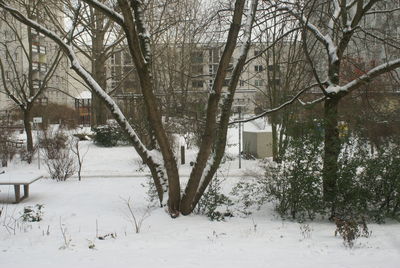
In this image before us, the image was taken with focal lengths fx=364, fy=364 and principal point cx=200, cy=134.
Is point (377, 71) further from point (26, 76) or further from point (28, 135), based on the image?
point (26, 76)

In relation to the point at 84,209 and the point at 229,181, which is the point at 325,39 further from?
the point at 84,209

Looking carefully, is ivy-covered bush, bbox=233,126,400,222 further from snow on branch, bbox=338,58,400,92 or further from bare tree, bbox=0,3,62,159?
bare tree, bbox=0,3,62,159

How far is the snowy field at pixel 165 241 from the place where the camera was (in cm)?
395

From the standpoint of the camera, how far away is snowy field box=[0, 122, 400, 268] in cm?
395

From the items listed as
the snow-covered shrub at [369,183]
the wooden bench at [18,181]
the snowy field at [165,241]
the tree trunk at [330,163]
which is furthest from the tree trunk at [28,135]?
the snow-covered shrub at [369,183]

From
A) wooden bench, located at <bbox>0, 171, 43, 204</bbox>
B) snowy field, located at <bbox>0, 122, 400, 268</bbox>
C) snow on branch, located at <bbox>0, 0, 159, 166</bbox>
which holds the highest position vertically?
snow on branch, located at <bbox>0, 0, 159, 166</bbox>

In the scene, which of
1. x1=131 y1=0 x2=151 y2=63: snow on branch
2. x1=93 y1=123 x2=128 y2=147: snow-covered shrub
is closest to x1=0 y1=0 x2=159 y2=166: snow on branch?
x1=131 y1=0 x2=151 y2=63: snow on branch

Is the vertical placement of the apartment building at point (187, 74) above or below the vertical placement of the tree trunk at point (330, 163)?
above

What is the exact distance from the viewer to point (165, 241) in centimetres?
477

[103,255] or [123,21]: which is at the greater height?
[123,21]

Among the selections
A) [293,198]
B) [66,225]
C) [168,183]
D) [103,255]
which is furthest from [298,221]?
[66,225]

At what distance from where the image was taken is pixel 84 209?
21.6 ft

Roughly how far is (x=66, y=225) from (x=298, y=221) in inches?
145

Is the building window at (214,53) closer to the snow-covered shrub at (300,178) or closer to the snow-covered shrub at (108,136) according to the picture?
the snow-covered shrub at (300,178)
